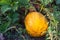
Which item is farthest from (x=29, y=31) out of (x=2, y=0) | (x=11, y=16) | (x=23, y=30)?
(x=2, y=0)

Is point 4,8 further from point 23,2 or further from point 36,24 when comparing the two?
point 36,24

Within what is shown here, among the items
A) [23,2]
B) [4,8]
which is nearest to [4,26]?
[4,8]

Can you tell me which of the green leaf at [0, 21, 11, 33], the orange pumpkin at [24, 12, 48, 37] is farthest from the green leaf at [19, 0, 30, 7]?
the green leaf at [0, 21, 11, 33]

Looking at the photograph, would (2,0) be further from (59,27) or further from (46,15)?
(59,27)

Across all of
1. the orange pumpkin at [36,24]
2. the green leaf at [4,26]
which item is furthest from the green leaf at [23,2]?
the green leaf at [4,26]

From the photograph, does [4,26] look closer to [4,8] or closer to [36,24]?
[4,8]

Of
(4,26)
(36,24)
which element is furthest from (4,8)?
(36,24)

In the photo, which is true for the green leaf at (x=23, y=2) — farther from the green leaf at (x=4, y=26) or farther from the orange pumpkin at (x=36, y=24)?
the green leaf at (x=4, y=26)

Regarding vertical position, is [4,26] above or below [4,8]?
below
